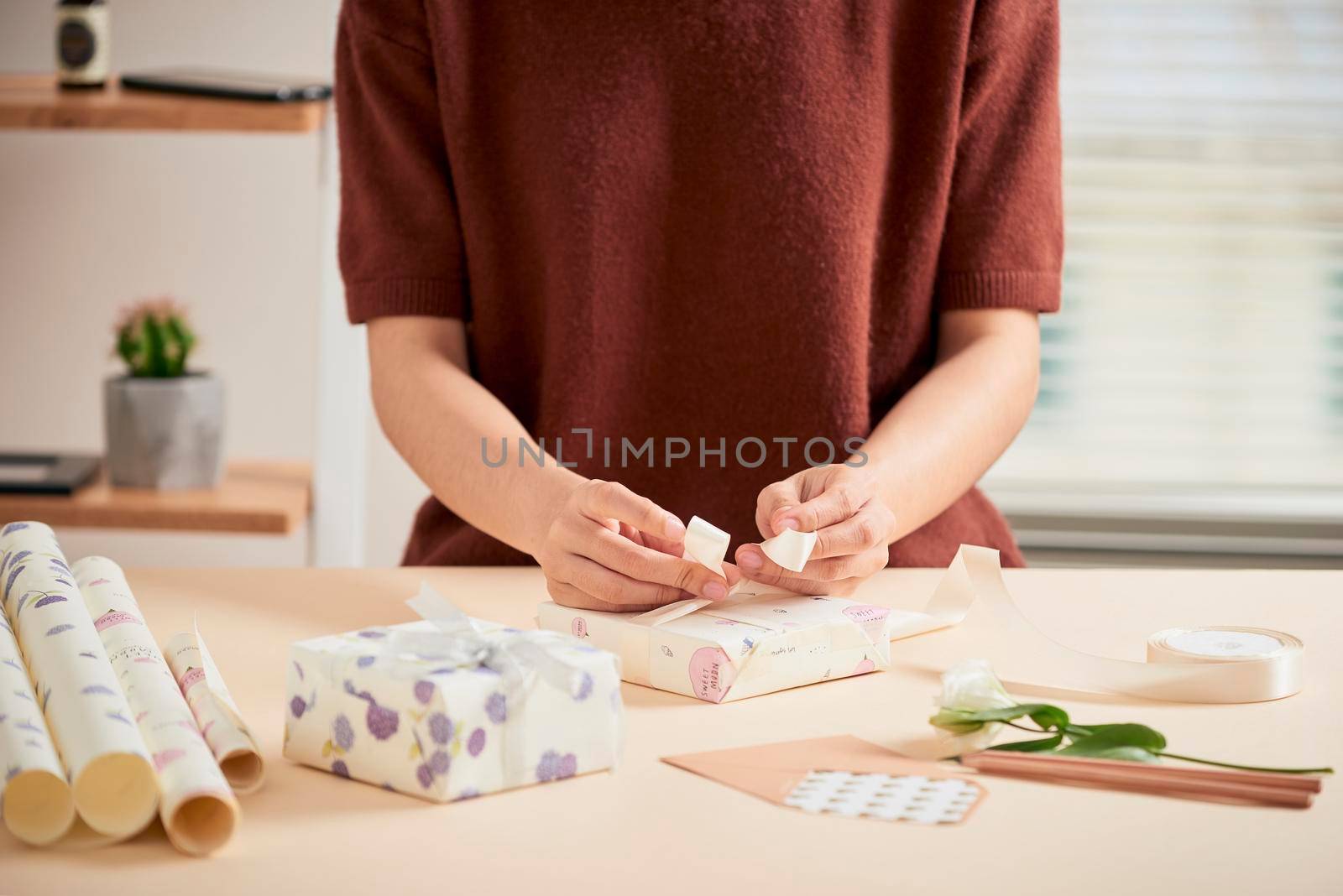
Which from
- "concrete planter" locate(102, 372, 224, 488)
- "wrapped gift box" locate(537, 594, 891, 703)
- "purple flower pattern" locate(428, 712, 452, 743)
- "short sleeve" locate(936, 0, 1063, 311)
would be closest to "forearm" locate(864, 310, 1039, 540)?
"short sleeve" locate(936, 0, 1063, 311)

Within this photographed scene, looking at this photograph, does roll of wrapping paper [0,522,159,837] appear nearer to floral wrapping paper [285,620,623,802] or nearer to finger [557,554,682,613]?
floral wrapping paper [285,620,623,802]

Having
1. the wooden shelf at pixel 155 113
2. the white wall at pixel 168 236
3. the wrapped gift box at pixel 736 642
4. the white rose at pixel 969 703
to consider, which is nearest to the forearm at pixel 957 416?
the wrapped gift box at pixel 736 642

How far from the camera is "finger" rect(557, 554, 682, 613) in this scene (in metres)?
0.77

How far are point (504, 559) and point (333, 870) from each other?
2.05 ft

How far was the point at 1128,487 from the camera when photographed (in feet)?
6.46

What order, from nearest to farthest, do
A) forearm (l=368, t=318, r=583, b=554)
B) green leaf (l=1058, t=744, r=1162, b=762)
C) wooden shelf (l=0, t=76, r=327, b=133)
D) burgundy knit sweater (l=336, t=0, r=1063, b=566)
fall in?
green leaf (l=1058, t=744, r=1162, b=762)
forearm (l=368, t=318, r=583, b=554)
burgundy knit sweater (l=336, t=0, r=1063, b=566)
wooden shelf (l=0, t=76, r=327, b=133)

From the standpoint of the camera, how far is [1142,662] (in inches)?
28.6

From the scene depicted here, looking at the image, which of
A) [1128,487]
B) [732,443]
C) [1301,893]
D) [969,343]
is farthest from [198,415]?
[1301,893]

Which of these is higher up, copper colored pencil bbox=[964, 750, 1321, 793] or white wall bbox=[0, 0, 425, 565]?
white wall bbox=[0, 0, 425, 565]

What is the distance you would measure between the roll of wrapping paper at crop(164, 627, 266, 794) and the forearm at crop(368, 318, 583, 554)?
10.9 inches

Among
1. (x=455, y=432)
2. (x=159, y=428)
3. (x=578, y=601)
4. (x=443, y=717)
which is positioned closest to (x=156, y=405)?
(x=159, y=428)

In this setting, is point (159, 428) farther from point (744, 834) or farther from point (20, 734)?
point (744, 834)

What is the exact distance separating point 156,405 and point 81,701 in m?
1.19

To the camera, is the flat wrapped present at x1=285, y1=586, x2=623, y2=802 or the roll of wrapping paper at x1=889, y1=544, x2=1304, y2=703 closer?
the flat wrapped present at x1=285, y1=586, x2=623, y2=802
